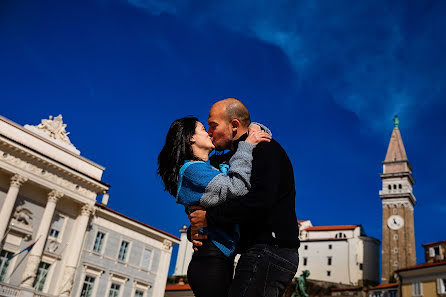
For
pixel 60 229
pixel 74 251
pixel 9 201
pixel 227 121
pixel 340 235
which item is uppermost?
pixel 340 235

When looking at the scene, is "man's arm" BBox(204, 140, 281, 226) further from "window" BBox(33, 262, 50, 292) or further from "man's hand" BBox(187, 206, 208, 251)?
"window" BBox(33, 262, 50, 292)

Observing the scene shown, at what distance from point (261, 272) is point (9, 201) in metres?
29.7

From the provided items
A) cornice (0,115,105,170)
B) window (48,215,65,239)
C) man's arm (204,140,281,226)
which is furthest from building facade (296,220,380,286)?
man's arm (204,140,281,226)

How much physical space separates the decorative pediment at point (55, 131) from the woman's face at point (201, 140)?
107 feet

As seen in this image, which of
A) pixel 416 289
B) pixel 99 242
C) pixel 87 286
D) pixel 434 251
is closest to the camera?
pixel 87 286

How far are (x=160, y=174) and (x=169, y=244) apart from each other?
39025mm

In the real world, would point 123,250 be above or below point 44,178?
below

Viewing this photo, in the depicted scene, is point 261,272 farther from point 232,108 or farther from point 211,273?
point 232,108

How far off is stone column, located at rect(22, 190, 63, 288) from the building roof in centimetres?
7391

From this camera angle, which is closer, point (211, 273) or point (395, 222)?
point (211, 273)

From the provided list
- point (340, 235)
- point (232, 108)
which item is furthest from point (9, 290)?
point (340, 235)

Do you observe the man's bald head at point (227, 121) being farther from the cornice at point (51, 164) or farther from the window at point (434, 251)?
the window at point (434, 251)

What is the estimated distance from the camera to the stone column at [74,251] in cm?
3081

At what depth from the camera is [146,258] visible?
3881 cm
